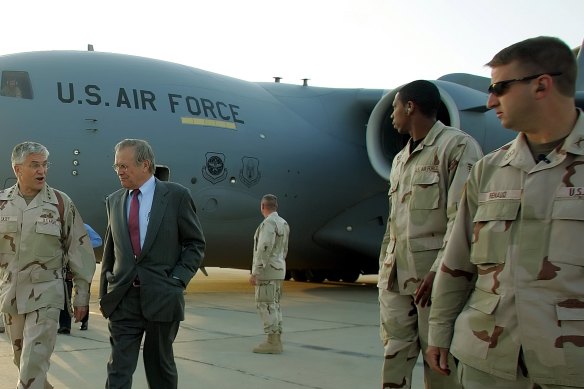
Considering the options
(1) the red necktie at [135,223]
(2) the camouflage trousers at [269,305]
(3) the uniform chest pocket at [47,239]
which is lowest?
(2) the camouflage trousers at [269,305]

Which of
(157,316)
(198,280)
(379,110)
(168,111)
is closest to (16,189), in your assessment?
(157,316)

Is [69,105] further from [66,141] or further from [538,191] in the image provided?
[538,191]

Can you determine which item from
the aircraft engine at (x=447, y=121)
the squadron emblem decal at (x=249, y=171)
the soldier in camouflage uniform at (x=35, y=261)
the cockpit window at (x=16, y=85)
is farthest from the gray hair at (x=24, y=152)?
the aircraft engine at (x=447, y=121)

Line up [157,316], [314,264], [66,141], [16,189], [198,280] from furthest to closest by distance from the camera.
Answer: [198,280]
[314,264]
[66,141]
[16,189]
[157,316]

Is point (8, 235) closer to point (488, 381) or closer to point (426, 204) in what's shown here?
point (426, 204)

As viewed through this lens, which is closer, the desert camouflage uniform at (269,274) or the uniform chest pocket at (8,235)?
the uniform chest pocket at (8,235)

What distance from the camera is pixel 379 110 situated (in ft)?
37.7

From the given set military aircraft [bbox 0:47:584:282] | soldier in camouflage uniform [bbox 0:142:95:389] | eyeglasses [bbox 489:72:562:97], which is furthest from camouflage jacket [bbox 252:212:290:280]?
eyeglasses [bbox 489:72:562:97]

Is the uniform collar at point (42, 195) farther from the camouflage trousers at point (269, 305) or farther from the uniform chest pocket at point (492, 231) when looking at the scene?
the camouflage trousers at point (269, 305)

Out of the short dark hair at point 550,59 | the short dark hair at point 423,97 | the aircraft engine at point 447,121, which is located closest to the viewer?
the short dark hair at point 550,59

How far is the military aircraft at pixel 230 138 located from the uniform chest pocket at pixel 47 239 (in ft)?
17.8

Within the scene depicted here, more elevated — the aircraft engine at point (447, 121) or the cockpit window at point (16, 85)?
the cockpit window at point (16, 85)

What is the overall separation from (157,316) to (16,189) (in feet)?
4.11

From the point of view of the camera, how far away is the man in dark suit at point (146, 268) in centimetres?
367
